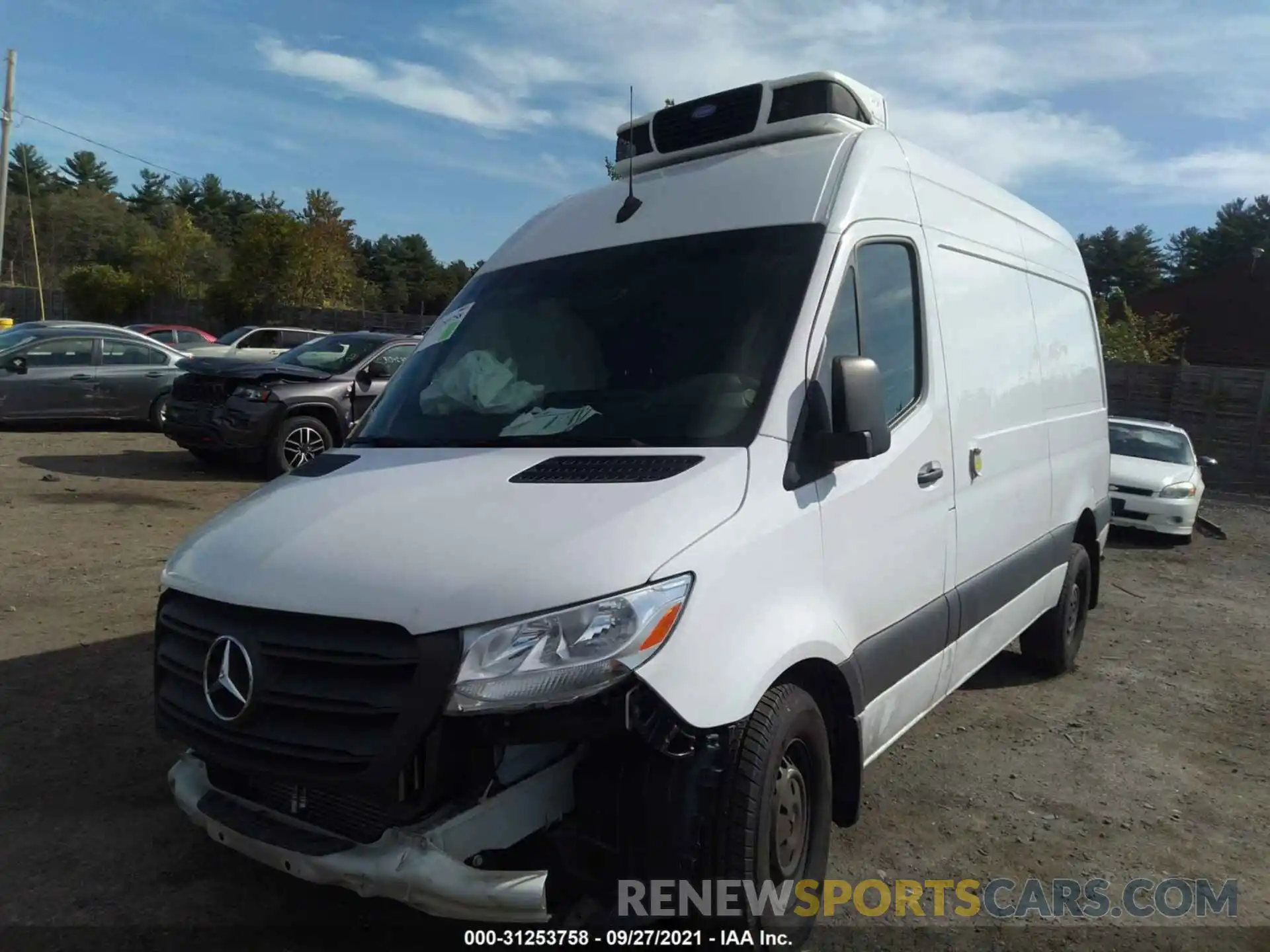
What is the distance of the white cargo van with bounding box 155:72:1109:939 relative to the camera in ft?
7.75

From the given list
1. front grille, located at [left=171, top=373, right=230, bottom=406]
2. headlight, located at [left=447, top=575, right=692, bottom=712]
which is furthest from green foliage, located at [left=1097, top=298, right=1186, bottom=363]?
headlight, located at [left=447, top=575, right=692, bottom=712]

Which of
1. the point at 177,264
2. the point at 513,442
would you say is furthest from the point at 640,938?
the point at 177,264

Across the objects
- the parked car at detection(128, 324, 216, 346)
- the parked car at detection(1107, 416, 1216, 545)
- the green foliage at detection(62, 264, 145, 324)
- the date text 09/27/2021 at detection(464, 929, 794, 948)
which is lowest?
the parked car at detection(1107, 416, 1216, 545)

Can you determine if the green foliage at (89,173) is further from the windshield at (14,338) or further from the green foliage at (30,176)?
the windshield at (14,338)

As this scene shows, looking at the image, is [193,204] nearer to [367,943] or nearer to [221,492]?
[221,492]

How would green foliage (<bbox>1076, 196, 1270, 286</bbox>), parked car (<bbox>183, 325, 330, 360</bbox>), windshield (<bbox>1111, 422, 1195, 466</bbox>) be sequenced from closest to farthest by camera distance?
windshield (<bbox>1111, 422, 1195, 466</bbox>) → parked car (<bbox>183, 325, 330, 360</bbox>) → green foliage (<bbox>1076, 196, 1270, 286</bbox>)

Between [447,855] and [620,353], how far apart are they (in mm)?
1682

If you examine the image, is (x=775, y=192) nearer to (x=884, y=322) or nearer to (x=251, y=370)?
(x=884, y=322)

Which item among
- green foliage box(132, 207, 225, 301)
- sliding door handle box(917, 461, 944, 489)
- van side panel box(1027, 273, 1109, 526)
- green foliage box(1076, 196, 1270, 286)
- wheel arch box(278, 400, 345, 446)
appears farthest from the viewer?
green foliage box(1076, 196, 1270, 286)

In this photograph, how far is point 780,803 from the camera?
2752mm

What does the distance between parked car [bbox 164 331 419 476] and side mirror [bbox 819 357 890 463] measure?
8.02 meters

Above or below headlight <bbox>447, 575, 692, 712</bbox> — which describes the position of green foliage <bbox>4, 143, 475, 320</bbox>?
above

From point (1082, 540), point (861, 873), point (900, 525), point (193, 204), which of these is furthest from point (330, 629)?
point (193, 204)

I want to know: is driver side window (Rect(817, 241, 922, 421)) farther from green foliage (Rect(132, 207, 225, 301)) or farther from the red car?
green foliage (Rect(132, 207, 225, 301))
